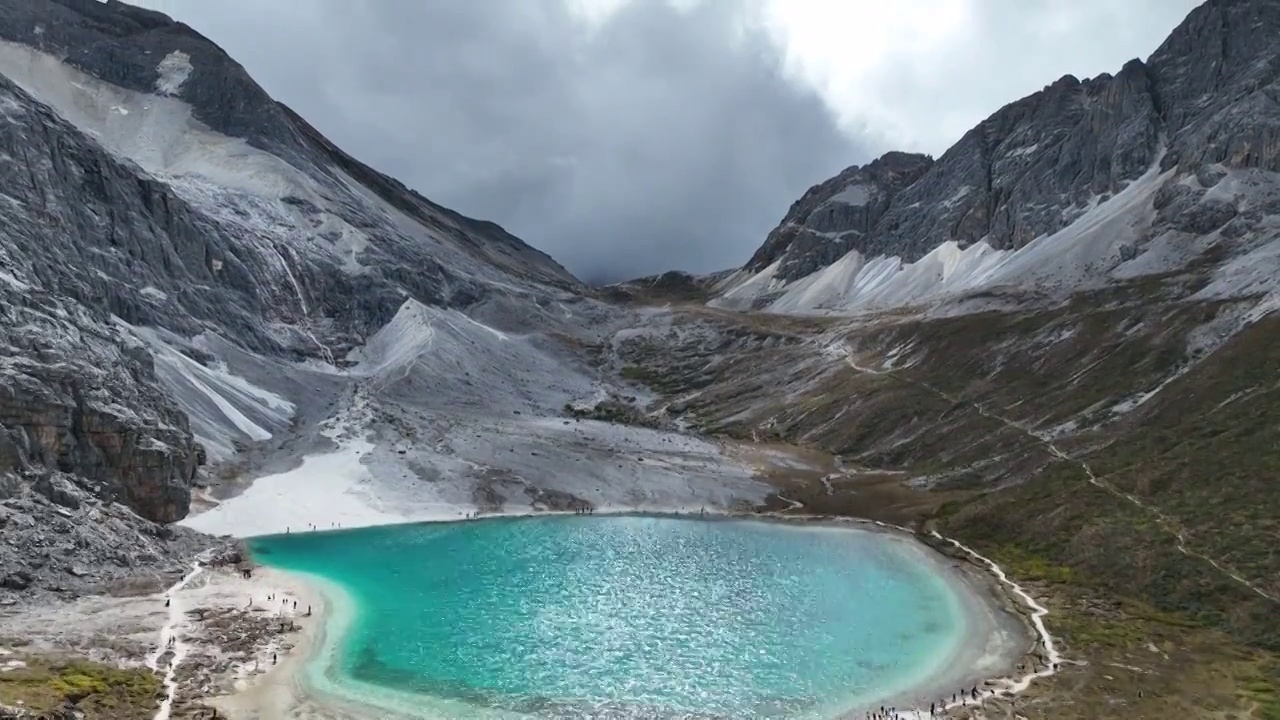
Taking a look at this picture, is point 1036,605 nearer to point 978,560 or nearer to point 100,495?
point 978,560

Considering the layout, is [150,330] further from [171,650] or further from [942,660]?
[942,660]

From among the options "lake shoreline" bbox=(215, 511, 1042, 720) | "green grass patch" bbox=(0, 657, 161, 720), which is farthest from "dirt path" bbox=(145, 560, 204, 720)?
"lake shoreline" bbox=(215, 511, 1042, 720)

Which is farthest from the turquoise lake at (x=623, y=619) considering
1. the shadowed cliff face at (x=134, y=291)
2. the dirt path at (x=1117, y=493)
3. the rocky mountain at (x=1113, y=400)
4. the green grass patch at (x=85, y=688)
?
the dirt path at (x=1117, y=493)

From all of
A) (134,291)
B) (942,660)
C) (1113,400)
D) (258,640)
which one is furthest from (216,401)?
(1113,400)

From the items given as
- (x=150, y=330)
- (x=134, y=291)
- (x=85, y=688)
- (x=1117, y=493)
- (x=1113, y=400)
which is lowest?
(x=85, y=688)

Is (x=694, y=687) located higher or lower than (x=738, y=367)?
lower

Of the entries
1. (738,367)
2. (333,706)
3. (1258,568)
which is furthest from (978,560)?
(738,367)
